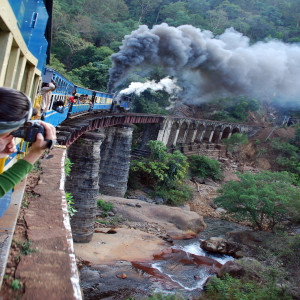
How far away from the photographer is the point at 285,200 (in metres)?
16.5

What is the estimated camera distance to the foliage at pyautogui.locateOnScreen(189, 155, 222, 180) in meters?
30.5

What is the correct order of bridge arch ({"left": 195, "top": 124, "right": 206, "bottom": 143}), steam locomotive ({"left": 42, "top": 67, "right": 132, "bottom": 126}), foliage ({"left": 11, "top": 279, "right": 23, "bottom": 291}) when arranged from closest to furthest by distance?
foliage ({"left": 11, "top": 279, "right": 23, "bottom": 291}) < steam locomotive ({"left": 42, "top": 67, "right": 132, "bottom": 126}) < bridge arch ({"left": 195, "top": 124, "right": 206, "bottom": 143})

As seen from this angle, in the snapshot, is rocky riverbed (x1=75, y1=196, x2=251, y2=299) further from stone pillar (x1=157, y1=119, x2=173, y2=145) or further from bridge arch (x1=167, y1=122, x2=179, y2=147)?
bridge arch (x1=167, y1=122, x2=179, y2=147)

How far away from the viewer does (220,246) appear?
52.6ft

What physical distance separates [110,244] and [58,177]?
33.8 feet

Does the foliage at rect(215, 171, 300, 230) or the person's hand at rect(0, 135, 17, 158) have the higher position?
the person's hand at rect(0, 135, 17, 158)

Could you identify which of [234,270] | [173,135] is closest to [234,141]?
[173,135]

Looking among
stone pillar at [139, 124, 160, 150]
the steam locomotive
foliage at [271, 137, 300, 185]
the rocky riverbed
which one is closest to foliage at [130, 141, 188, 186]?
stone pillar at [139, 124, 160, 150]

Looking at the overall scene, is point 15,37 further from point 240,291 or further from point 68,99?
point 240,291

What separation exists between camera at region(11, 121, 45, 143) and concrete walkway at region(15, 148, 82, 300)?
1.03 metres

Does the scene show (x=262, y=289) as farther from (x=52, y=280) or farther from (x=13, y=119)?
(x=13, y=119)

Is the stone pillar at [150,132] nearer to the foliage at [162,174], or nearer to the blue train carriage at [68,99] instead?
the foliage at [162,174]

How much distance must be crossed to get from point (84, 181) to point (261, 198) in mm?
10103

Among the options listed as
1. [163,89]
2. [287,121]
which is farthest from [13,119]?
[287,121]
